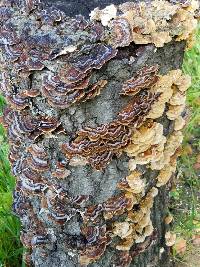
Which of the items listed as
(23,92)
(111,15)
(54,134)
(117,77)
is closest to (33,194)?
(54,134)

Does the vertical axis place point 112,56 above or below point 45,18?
below

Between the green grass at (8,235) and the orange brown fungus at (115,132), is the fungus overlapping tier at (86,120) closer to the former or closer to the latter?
the orange brown fungus at (115,132)

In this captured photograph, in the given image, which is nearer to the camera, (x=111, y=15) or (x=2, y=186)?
(x=111, y=15)

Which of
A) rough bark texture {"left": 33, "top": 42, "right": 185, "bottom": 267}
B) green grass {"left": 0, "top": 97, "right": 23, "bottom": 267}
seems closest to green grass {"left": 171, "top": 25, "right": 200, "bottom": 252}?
rough bark texture {"left": 33, "top": 42, "right": 185, "bottom": 267}

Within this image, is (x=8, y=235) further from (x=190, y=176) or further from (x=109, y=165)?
(x=190, y=176)

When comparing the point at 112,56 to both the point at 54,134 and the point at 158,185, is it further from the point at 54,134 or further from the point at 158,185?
the point at 158,185

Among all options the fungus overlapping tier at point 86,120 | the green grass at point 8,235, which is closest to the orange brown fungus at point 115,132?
the fungus overlapping tier at point 86,120
